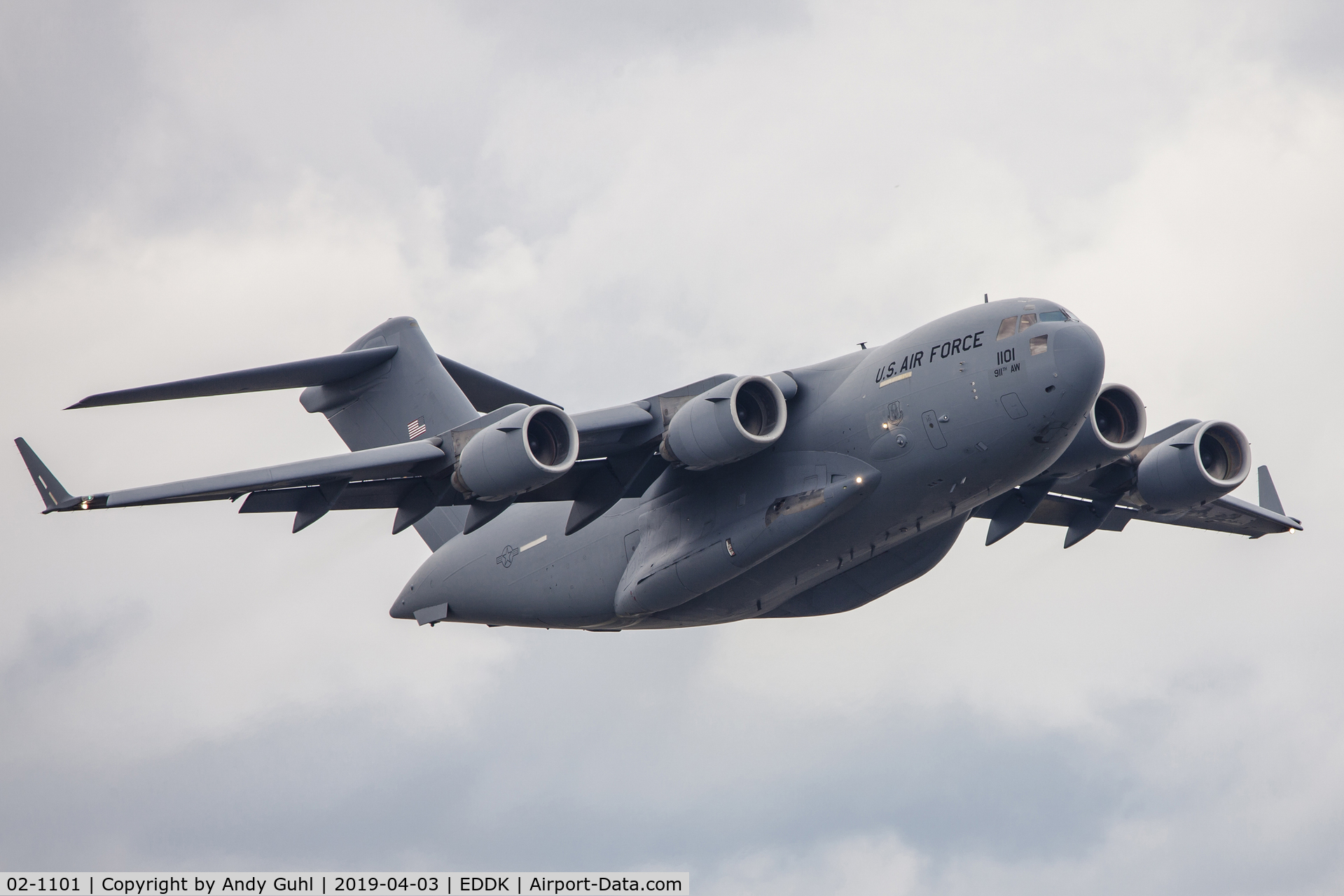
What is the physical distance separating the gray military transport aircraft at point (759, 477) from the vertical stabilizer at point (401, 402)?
151 mm

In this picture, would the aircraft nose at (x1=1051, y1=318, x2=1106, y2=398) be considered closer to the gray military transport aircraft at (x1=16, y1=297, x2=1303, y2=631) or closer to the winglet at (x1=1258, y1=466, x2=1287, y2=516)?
the gray military transport aircraft at (x1=16, y1=297, x2=1303, y2=631)

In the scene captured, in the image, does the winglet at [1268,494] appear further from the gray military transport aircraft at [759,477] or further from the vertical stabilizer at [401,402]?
the vertical stabilizer at [401,402]

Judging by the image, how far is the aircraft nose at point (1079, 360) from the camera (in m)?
13.7

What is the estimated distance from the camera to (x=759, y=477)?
15.4 m

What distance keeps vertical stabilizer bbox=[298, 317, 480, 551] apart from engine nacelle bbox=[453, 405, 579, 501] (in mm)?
4555

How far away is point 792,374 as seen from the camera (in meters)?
15.7

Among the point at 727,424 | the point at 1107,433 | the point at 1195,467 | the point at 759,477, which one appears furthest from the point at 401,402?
the point at 1195,467

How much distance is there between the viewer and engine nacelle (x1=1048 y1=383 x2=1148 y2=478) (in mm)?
15656

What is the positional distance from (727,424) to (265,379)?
6.04 m

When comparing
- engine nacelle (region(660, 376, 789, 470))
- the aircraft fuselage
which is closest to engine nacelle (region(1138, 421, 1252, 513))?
the aircraft fuselage

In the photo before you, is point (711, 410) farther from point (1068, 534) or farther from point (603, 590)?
point (1068, 534)

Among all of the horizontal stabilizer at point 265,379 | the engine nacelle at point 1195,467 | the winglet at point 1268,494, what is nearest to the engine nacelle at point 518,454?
the horizontal stabilizer at point 265,379

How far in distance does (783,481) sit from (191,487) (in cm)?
592

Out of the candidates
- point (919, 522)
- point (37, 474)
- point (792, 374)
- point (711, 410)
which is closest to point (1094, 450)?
point (919, 522)
